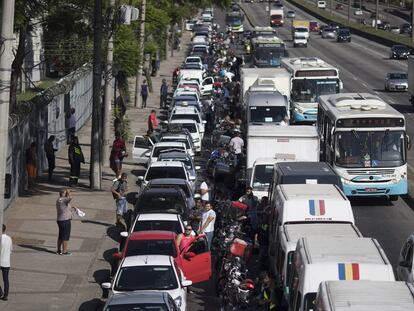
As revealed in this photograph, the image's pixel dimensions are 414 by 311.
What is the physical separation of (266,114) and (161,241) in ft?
65.9

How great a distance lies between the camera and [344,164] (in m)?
31.4

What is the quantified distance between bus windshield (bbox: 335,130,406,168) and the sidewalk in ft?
21.4

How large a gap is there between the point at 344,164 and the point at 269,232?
728cm

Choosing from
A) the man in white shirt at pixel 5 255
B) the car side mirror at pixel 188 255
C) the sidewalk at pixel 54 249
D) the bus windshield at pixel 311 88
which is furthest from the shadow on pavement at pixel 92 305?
the bus windshield at pixel 311 88

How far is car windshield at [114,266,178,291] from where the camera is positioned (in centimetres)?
1916

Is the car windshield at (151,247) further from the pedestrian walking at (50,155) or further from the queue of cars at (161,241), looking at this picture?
the pedestrian walking at (50,155)

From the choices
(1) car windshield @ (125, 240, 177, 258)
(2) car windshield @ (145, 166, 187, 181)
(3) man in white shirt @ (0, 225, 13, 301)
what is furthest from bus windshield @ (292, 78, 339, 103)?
(3) man in white shirt @ (0, 225, 13, 301)

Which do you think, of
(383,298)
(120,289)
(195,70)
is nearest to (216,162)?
(120,289)

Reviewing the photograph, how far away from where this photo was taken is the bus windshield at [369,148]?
31203 mm

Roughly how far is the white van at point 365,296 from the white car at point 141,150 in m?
25.7

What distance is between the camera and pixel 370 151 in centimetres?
3136

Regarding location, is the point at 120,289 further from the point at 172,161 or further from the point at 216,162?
the point at 216,162

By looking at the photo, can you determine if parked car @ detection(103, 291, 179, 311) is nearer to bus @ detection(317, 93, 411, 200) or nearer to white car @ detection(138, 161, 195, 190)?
white car @ detection(138, 161, 195, 190)

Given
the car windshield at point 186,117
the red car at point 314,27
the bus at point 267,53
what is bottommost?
the car windshield at point 186,117
